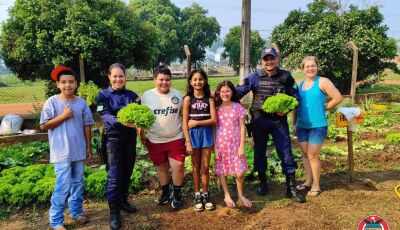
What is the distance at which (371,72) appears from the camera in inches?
609

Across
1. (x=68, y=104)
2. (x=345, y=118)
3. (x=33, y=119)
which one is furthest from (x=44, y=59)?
(x=345, y=118)

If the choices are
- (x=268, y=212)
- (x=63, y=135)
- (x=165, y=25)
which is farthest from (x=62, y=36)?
(x=165, y=25)

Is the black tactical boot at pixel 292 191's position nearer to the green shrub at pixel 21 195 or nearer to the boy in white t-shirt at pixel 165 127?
the boy in white t-shirt at pixel 165 127

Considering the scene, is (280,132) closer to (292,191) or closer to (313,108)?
(313,108)

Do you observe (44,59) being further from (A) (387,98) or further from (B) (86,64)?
(A) (387,98)

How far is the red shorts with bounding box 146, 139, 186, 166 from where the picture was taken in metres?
4.42

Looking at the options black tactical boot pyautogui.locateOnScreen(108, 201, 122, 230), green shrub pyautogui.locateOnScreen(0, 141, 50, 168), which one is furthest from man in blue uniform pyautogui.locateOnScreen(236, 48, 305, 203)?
green shrub pyautogui.locateOnScreen(0, 141, 50, 168)

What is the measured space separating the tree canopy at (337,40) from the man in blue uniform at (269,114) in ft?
35.8

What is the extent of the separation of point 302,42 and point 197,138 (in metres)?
12.4

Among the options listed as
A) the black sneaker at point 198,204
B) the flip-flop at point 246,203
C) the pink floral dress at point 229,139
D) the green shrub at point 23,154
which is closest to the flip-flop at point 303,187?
the flip-flop at point 246,203

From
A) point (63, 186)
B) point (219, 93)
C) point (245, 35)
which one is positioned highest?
point (245, 35)

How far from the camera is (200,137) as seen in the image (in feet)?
14.5

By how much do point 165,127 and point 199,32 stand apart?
152 feet

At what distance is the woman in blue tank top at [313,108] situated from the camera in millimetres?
4656
